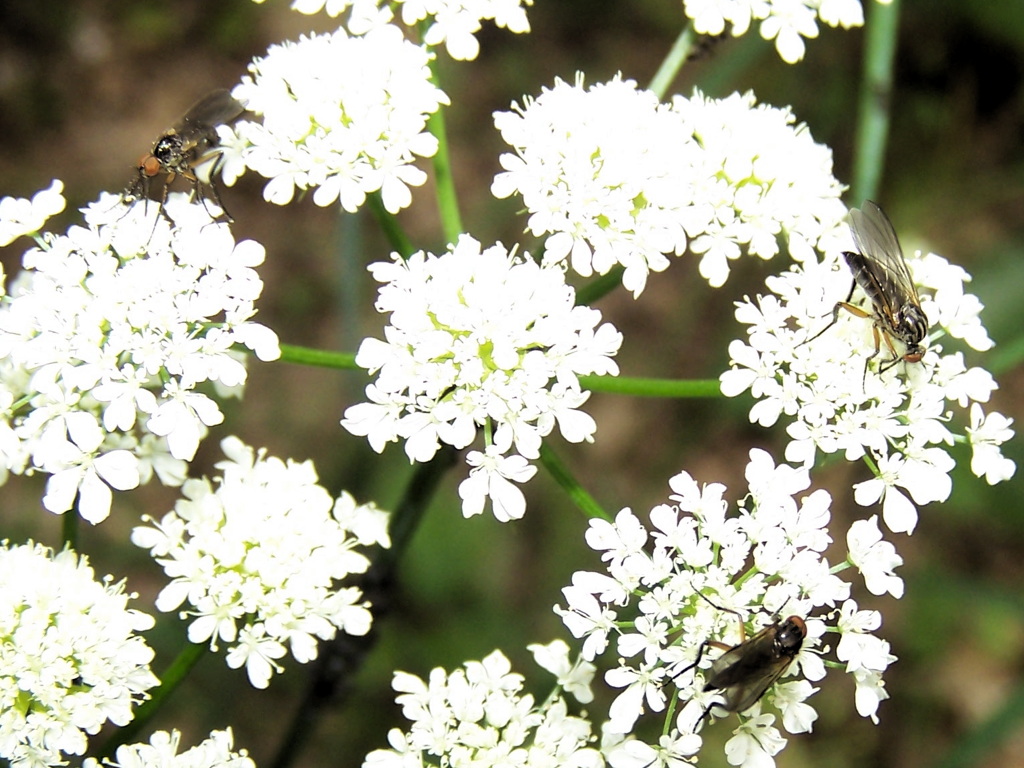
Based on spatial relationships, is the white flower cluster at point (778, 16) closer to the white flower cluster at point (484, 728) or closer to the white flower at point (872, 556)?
the white flower at point (872, 556)

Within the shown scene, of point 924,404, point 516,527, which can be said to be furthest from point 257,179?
point 924,404

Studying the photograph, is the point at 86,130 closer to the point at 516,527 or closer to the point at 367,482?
the point at 367,482

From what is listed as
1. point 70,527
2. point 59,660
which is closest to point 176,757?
point 59,660

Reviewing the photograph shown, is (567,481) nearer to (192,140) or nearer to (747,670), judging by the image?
(747,670)

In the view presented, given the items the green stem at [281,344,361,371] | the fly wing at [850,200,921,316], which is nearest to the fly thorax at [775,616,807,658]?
the fly wing at [850,200,921,316]

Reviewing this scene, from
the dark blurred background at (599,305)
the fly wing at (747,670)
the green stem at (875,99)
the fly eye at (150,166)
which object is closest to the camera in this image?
the fly wing at (747,670)

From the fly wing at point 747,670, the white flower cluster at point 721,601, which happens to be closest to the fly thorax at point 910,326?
the white flower cluster at point 721,601

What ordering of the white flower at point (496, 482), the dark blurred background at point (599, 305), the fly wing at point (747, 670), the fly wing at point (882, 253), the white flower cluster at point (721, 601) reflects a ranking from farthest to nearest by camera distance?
the dark blurred background at point (599, 305), the fly wing at point (882, 253), the white flower at point (496, 482), the white flower cluster at point (721, 601), the fly wing at point (747, 670)
